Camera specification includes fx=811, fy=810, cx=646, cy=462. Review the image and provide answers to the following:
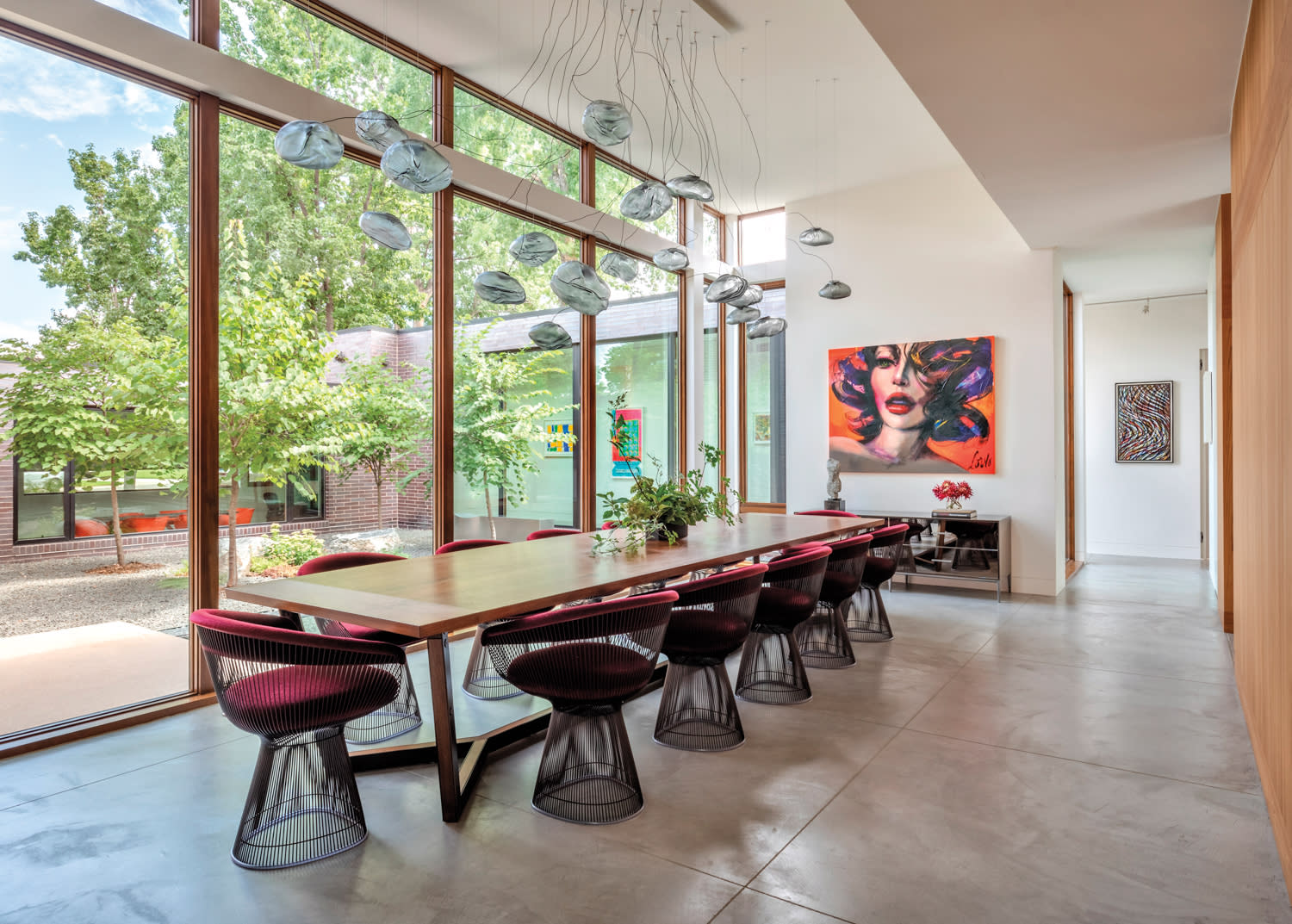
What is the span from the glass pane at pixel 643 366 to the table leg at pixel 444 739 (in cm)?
448

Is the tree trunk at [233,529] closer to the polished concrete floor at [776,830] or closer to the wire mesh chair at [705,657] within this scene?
the polished concrete floor at [776,830]

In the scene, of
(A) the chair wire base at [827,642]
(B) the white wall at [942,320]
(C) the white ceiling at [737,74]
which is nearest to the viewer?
(A) the chair wire base at [827,642]

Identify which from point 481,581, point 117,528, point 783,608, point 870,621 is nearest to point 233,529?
point 117,528

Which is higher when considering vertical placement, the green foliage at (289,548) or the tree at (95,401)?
the tree at (95,401)

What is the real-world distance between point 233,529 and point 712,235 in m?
6.04

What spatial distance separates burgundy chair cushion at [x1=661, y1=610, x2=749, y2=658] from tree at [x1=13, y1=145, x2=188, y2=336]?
294 cm

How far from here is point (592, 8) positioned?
193 inches

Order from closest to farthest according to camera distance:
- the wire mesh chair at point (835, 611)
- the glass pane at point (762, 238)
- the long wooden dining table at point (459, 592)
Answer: the long wooden dining table at point (459, 592)
the wire mesh chair at point (835, 611)
the glass pane at point (762, 238)

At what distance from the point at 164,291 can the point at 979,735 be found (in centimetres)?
439

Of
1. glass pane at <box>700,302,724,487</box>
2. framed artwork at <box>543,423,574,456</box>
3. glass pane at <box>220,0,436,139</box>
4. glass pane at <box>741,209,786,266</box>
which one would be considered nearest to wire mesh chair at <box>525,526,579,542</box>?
framed artwork at <box>543,423,574,456</box>

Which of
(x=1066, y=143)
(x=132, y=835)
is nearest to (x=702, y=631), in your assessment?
(x=132, y=835)

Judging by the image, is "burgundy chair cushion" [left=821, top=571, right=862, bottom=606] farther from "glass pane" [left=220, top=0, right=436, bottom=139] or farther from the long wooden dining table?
"glass pane" [left=220, top=0, right=436, bottom=139]

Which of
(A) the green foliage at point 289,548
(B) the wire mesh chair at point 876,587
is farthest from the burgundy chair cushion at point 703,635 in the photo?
(A) the green foliage at point 289,548

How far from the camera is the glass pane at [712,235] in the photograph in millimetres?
8664
